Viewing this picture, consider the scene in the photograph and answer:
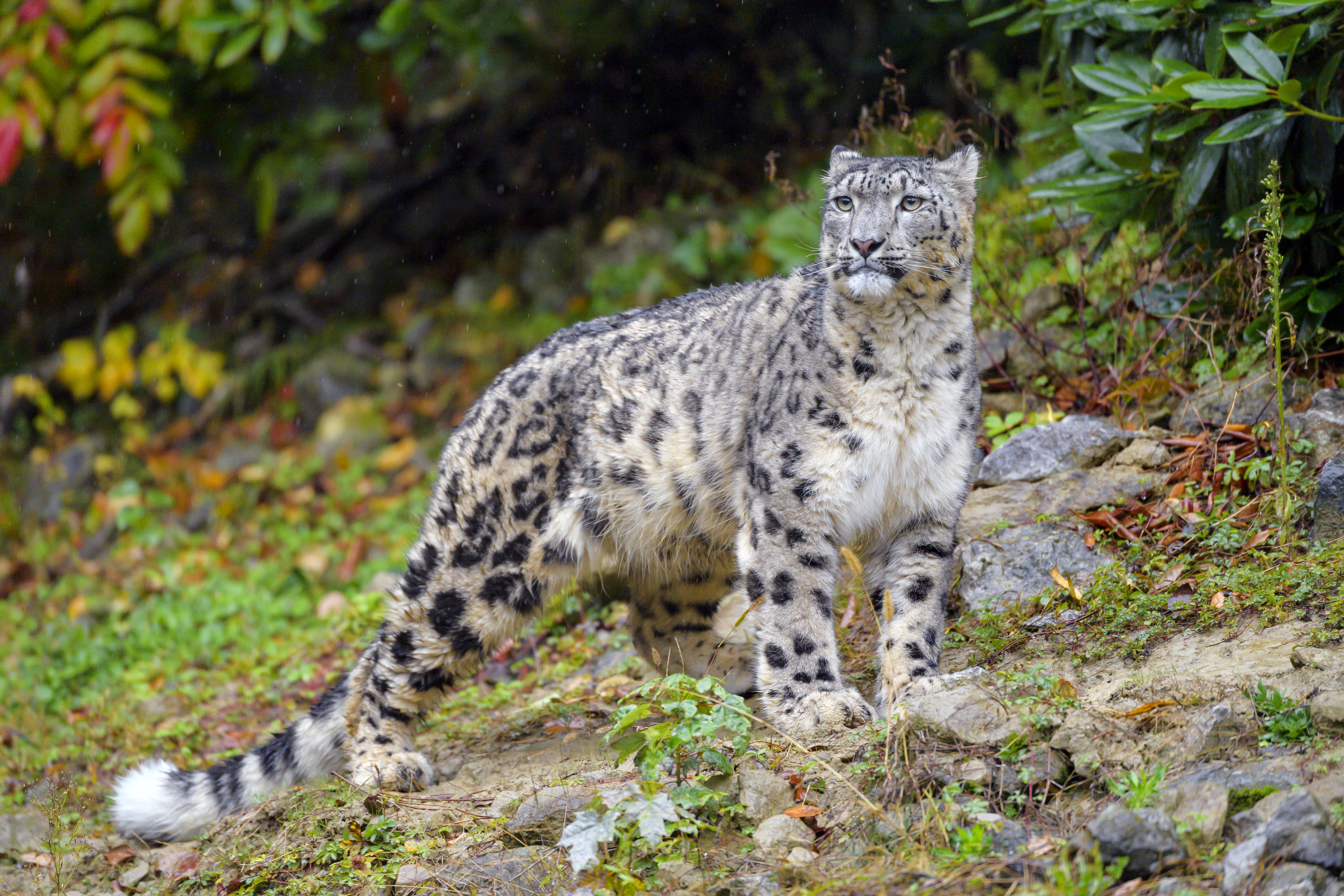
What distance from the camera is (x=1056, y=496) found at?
5.58m

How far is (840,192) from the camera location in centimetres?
462

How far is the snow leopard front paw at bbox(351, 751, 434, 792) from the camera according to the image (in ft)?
16.5

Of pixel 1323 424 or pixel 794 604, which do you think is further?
pixel 1323 424

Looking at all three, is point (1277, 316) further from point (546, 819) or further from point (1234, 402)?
point (546, 819)

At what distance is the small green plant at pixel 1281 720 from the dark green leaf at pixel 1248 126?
7.97 ft

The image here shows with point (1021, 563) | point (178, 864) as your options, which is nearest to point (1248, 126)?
point (1021, 563)

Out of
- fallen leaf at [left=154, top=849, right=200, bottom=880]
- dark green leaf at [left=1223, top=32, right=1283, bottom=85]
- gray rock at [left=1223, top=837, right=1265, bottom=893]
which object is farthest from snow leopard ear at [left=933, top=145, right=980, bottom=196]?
fallen leaf at [left=154, top=849, right=200, bottom=880]

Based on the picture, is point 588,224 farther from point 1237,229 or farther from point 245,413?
point 1237,229

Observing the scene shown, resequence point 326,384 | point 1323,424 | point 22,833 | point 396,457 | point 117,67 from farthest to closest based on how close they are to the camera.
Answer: point 326,384
point 396,457
point 117,67
point 22,833
point 1323,424

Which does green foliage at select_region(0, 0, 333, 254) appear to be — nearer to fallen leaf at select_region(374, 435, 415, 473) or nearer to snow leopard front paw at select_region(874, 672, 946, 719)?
fallen leaf at select_region(374, 435, 415, 473)

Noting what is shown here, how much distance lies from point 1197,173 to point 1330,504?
5.25 feet

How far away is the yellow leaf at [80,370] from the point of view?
11703 millimetres

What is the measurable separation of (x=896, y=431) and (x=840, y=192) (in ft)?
2.97

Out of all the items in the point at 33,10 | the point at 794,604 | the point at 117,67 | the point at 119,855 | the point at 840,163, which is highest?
the point at 33,10
